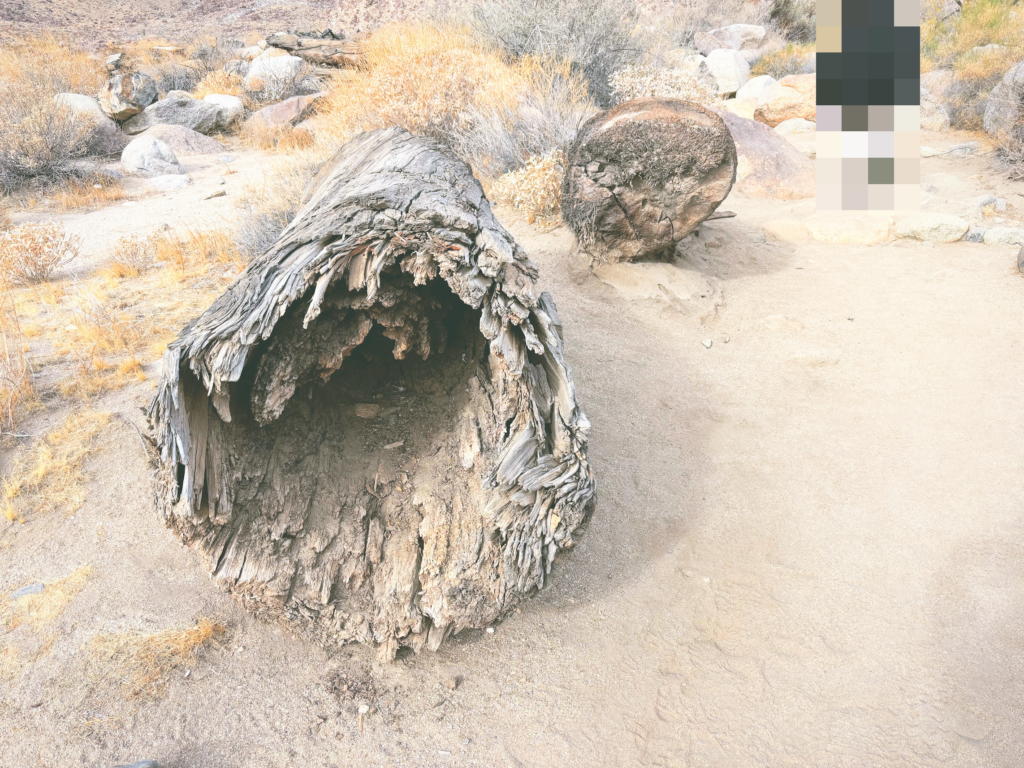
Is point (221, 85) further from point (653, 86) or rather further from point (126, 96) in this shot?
point (653, 86)

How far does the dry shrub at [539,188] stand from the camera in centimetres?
585

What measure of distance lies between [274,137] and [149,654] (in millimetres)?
10976

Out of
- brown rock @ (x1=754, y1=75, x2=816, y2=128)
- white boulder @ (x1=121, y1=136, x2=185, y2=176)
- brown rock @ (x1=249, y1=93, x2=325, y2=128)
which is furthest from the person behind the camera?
brown rock @ (x1=249, y1=93, x2=325, y2=128)

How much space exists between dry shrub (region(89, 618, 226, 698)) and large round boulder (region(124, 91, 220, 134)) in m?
12.2

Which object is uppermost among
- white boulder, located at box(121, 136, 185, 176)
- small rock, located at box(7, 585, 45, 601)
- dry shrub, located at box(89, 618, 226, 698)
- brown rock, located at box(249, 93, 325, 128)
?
brown rock, located at box(249, 93, 325, 128)

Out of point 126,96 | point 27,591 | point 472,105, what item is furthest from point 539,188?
point 126,96

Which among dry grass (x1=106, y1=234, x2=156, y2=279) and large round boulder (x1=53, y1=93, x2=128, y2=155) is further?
large round boulder (x1=53, y1=93, x2=128, y2=155)

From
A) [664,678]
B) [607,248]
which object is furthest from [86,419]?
[607,248]

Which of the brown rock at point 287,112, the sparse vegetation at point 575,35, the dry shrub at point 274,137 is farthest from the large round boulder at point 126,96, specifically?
the sparse vegetation at point 575,35

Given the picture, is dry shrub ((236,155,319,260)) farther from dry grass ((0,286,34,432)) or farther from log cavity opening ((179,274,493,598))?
log cavity opening ((179,274,493,598))

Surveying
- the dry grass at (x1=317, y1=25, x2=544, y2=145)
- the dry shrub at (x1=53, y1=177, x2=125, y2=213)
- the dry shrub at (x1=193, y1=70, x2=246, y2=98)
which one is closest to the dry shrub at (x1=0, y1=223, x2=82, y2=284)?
the dry shrub at (x1=53, y1=177, x2=125, y2=213)

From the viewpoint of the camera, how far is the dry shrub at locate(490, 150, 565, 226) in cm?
585

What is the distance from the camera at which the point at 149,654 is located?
2.17m

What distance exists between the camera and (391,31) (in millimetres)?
11203
